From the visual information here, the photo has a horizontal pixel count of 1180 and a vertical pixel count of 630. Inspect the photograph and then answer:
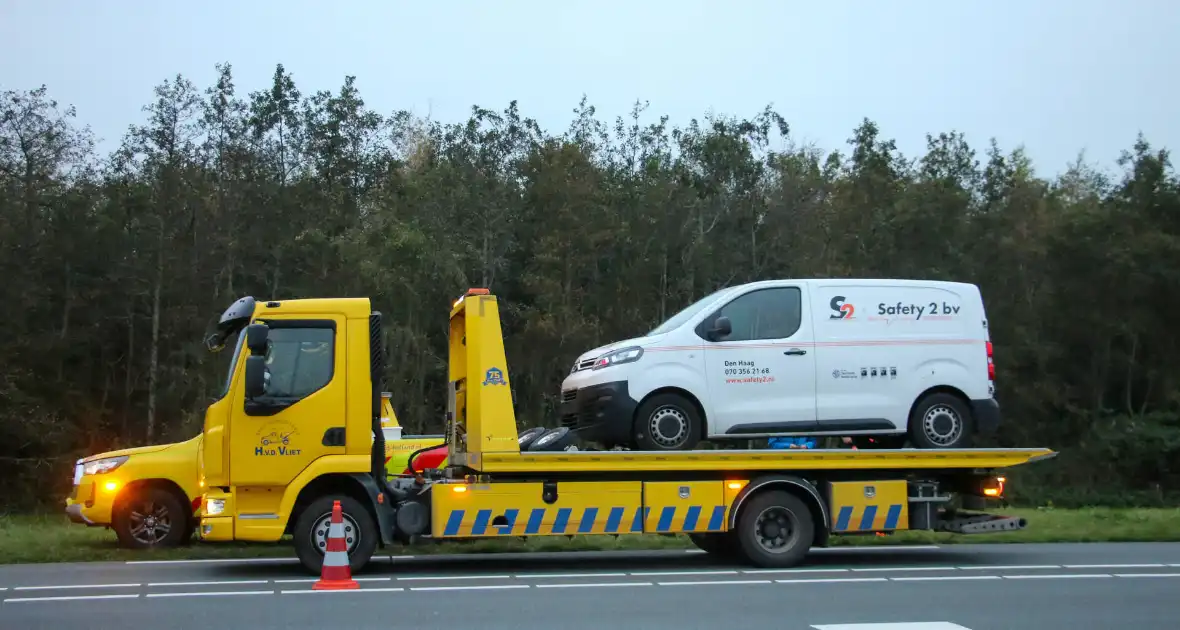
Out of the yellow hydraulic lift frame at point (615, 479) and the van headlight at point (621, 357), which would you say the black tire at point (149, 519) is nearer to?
→ the yellow hydraulic lift frame at point (615, 479)

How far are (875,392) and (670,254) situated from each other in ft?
90.6

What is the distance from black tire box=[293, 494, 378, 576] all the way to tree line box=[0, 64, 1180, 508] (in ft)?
60.2

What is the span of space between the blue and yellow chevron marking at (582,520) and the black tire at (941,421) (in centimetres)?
228

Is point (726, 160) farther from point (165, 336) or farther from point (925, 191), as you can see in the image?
→ point (165, 336)

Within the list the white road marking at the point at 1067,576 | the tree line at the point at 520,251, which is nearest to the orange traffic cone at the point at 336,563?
the white road marking at the point at 1067,576

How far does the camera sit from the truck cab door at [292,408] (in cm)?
1248

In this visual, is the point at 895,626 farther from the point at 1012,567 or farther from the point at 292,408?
the point at 292,408

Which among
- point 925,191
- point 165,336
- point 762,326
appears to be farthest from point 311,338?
point 925,191

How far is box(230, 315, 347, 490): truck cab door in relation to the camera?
40.9 ft

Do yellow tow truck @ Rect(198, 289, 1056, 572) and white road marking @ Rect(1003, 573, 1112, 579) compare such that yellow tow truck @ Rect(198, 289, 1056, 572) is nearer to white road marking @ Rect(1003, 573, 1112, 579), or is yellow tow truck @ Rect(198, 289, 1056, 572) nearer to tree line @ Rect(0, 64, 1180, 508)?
white road marking @ Rect(1003, 573, 1112, 579)

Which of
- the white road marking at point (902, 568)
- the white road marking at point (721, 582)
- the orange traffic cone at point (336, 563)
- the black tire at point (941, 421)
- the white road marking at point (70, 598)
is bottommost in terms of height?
the white road marking at point (902, 568)

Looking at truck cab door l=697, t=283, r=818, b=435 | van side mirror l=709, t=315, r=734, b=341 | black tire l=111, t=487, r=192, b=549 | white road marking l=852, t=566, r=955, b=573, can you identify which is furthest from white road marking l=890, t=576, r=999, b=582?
black tire l=111, t=487, r=192, b=549

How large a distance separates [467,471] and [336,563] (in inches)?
80.9

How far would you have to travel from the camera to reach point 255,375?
1214cm
